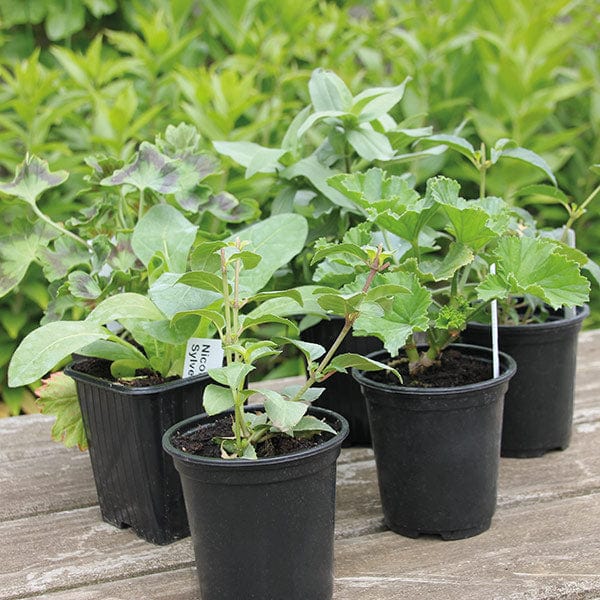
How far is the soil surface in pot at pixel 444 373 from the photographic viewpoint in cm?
118

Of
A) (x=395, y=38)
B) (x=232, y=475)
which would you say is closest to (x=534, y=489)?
(x=232, y=475)

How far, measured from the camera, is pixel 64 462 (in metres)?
1.44

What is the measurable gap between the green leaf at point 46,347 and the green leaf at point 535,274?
1.57ft

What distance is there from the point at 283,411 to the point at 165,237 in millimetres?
395

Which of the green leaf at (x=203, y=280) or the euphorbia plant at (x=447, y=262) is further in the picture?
the euphorbia plant at (x=447, y=262)

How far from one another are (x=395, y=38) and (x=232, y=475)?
212cm

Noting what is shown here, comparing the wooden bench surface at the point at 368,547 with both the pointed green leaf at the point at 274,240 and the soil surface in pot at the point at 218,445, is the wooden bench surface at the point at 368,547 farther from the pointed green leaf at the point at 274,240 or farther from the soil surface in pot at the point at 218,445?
the pointed green leaf at the point at 274,240

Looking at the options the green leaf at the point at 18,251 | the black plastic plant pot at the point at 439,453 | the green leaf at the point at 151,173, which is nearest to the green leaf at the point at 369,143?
the green leaf at the point at 151,173

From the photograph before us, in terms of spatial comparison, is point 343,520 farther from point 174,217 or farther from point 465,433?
point 174,217

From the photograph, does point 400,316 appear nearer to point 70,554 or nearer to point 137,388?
point 137,388

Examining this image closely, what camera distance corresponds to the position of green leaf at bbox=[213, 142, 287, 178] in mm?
1380

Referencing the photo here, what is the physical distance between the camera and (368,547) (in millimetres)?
1133

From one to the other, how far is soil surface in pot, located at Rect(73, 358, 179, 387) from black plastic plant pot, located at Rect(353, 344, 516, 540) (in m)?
0.29

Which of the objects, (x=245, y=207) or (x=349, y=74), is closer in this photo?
(x=245, y=207)
